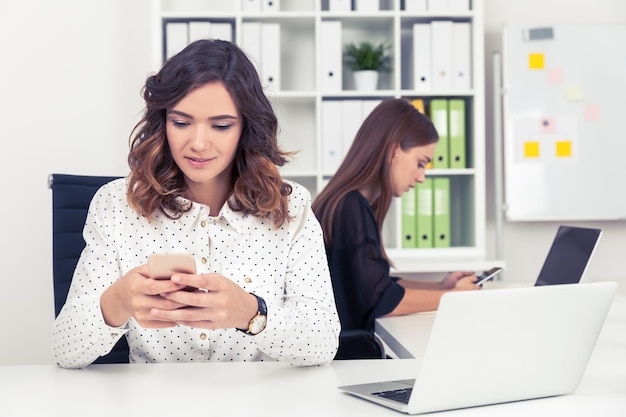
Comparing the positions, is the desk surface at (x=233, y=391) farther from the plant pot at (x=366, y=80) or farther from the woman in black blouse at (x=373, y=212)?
the plant pot at (x=366, y=80)

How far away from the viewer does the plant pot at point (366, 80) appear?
3.60m

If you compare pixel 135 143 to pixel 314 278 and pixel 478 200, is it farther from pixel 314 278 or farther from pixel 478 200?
pixel 478 200

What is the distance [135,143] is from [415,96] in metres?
2.17

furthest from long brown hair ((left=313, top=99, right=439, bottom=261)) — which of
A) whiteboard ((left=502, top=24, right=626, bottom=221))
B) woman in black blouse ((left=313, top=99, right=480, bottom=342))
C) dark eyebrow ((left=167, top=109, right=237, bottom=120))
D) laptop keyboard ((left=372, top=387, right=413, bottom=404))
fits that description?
whiteboard ((left=502, top=24, right=626, bottom=221))

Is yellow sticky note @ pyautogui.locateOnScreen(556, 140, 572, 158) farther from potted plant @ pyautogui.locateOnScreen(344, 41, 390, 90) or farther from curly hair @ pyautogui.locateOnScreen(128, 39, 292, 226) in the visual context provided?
curly hair @ pyautogui.locateOnScreen(128, 39, 292, 226)

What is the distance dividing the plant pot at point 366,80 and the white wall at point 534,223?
65 cm

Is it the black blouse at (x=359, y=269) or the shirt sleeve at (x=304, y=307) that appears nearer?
the shirt sleeve at (x=304, y=307)

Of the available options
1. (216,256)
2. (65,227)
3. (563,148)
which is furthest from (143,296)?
(563,148)

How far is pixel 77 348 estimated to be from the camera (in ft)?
4.51

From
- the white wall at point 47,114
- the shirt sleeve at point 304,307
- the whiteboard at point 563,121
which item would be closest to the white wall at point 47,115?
the white wall at point 47,114

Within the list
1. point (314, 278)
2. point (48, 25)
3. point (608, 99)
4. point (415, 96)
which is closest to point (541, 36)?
point (608, 99)

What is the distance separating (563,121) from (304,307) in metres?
2.61

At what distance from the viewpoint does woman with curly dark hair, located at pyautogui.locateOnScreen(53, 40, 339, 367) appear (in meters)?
1.53

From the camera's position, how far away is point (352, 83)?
379 centimetres
